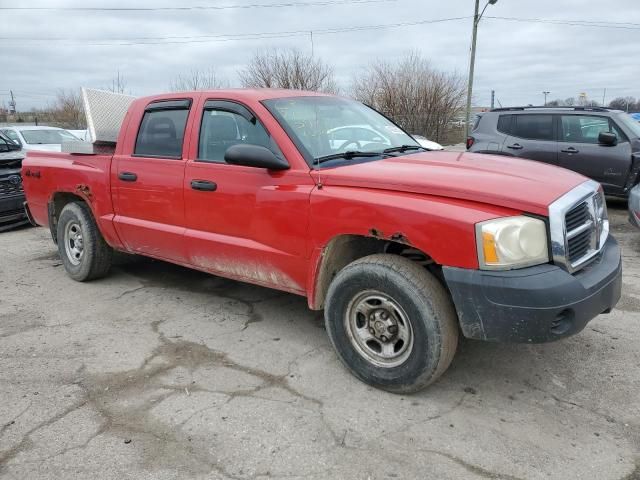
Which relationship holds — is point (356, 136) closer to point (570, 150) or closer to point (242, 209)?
point (242, 209)

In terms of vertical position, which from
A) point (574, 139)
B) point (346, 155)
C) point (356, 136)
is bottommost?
point (574, 139)

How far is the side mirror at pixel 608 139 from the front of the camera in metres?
8.43

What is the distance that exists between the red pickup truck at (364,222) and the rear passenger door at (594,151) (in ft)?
17.7

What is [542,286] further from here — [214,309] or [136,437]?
[214,309]

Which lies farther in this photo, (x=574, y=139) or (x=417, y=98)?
(x=417, y=98)

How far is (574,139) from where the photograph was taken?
8.88 m

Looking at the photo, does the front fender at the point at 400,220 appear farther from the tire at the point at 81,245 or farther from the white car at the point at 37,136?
the white car at the point at 37,136

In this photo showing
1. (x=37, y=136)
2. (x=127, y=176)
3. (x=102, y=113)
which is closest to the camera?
(x=127, y=176)

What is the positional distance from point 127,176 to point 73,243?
59.3 inches

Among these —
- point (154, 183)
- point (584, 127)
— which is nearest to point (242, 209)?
point (154, 183)

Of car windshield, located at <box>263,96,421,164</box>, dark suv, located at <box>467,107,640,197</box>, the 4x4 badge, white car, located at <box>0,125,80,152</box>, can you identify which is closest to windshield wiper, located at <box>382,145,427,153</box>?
car windshield, located at <box>263,96,421,164</box>

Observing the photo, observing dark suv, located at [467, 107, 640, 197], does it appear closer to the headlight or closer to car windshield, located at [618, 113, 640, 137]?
car windshield, located at [618, 113, 640, 137]

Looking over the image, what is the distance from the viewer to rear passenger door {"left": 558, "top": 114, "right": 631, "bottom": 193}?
845 cm

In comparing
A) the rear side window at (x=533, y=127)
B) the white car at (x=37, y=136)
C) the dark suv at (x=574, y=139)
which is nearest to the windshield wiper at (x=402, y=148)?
the dark suv at (x=574, y=139)
